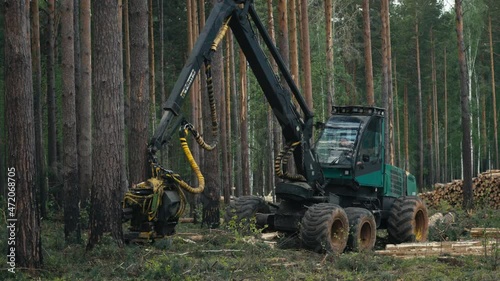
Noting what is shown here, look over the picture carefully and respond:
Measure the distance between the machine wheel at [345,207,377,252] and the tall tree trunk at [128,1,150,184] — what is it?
4.28m

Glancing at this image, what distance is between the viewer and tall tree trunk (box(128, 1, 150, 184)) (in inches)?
581

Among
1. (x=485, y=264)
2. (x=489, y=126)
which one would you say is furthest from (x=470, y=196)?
(x=489, y=126)

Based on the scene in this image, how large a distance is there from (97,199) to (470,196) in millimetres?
15680

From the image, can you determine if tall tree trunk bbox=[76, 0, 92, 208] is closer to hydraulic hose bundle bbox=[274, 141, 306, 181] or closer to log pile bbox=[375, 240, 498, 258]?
hydraulic hose bundle bbox=[274, 141, 306, 181]

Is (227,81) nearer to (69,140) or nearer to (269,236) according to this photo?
(69,140)

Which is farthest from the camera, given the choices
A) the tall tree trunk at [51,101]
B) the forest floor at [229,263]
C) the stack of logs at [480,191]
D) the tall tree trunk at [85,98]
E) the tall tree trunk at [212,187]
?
the stack of logs at [480,191]

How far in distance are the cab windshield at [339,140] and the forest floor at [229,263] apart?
92.6 inches

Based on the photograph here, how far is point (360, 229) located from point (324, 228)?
52.1 inches

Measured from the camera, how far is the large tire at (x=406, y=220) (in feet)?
50.4

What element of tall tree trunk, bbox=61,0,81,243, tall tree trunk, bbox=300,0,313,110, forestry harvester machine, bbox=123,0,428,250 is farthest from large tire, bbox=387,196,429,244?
tall tree trunk, bbox=300,0,313,110

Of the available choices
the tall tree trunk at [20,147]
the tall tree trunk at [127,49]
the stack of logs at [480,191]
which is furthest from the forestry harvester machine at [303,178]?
the tall tree trunk at [127,49]

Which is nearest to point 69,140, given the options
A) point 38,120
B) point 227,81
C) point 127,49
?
point 38,120

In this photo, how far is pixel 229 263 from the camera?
36.6ft

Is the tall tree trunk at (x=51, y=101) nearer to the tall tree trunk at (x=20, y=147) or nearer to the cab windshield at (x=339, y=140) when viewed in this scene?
the cab windshield at (x=339, y=140)
